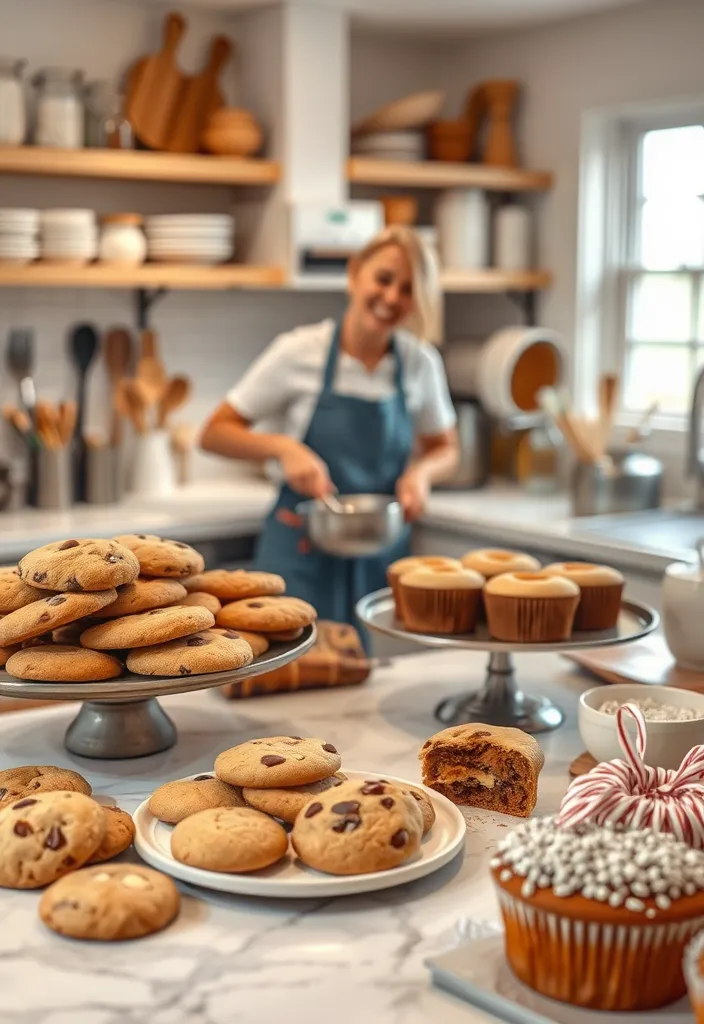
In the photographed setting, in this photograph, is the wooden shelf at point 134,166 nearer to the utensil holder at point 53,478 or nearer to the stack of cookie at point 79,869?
the utensil holder at point 53,478

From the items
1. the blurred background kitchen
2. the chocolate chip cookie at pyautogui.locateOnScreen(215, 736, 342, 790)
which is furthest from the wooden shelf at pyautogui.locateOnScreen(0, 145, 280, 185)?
the chocolate chip cookie at pyautogui.locateOnScreen(215, 736, 342, 790)

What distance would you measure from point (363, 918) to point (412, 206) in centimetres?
310

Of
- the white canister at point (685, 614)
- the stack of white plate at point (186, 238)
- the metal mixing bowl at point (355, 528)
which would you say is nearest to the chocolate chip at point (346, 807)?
the white canister at point (685, 614)

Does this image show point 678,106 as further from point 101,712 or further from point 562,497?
point 101,712

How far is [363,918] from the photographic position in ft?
3.76

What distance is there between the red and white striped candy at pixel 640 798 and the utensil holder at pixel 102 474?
2.58 metres

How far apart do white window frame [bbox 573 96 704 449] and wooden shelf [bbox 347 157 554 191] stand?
0.55ft

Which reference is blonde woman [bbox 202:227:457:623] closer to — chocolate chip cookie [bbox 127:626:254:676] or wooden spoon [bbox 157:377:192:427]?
wooden spoon [bbox 157:377:192:427]

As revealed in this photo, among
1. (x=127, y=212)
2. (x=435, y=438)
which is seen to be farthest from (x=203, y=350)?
(x=435, y=438)

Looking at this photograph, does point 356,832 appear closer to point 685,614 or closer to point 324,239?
point 685,614

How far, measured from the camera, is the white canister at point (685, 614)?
175 cm

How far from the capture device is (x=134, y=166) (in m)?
3.45

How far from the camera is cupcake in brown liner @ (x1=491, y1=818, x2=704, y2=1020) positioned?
0.96m

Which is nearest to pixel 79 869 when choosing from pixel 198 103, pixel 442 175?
pixel 198 103
